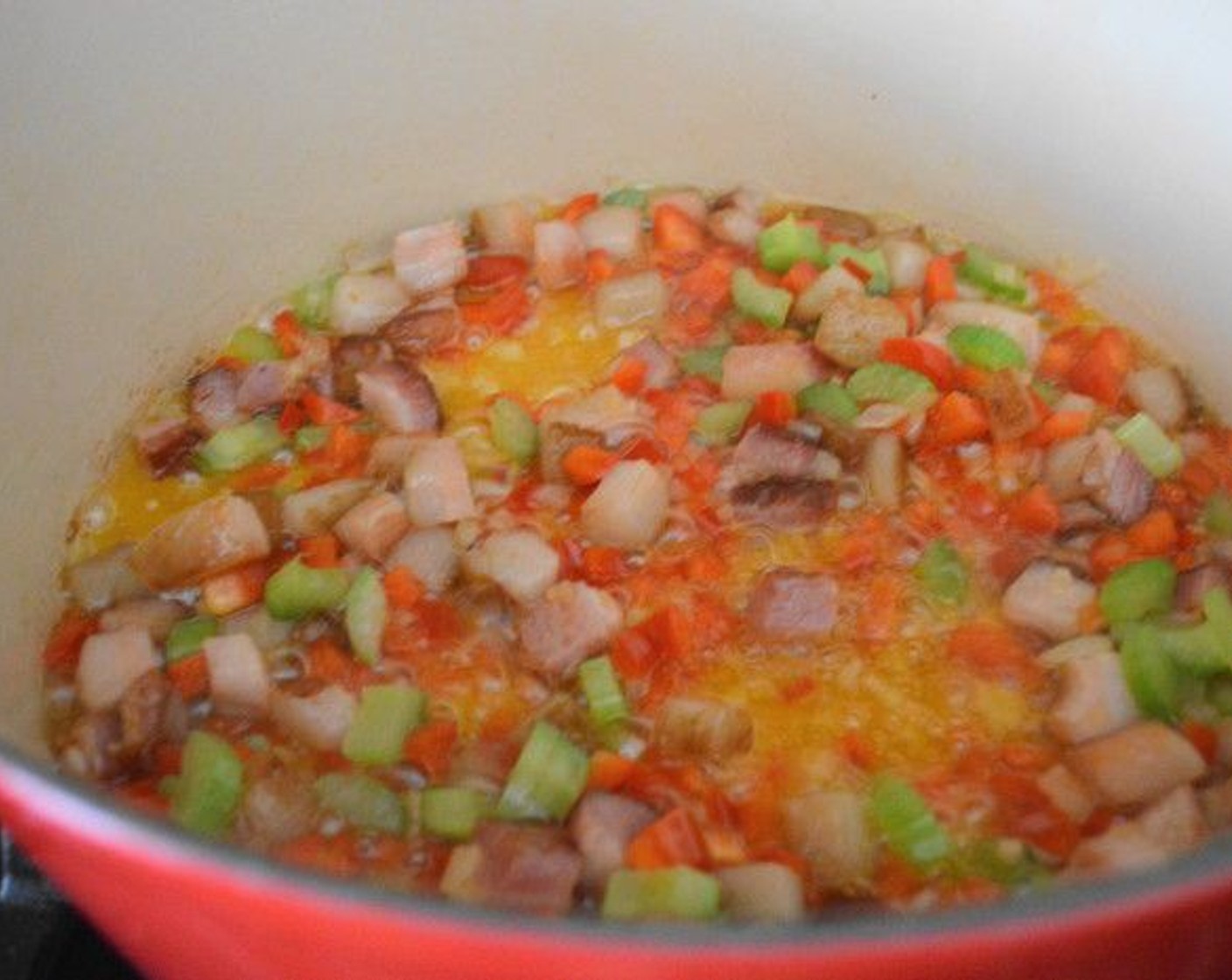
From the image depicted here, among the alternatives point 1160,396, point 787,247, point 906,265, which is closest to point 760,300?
point 787,247

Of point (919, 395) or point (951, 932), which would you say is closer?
point (951, 932)

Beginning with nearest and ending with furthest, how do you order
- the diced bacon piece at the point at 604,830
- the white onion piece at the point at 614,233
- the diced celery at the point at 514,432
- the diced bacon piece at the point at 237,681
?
1. the diced bacon piece at the point at 604,830
2. the diced bacon piece at the point at 237,681
3. the diced celery at the point at 514,432
4. the white onion piece at the point at 614,233

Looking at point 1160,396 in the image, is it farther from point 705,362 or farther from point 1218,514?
point 705,362

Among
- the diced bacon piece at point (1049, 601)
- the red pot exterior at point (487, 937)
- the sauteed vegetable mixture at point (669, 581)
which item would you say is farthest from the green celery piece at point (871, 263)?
the red pot exterior at point (487, 937)

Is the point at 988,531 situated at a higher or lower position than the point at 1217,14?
lower

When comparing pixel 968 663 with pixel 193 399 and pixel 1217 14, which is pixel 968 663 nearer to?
pixel 1217 14

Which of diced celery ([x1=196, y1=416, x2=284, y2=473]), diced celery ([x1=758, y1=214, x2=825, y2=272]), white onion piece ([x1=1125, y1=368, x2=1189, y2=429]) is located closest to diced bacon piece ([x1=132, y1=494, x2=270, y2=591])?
diced celery ([x1=196, y1=416, x2=284, y2=473])

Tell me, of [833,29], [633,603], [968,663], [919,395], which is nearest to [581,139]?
[833,29]

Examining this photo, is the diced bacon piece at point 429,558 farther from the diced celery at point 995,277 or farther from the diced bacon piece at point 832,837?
the diced celery at point 995,277
